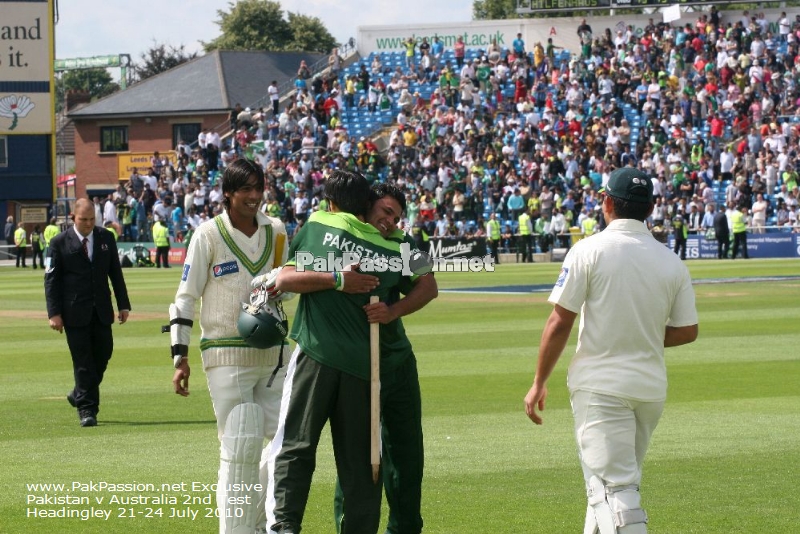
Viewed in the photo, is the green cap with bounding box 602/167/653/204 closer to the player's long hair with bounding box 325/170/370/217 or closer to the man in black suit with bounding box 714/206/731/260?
the player's long hair with bounding box 325/170/370/217

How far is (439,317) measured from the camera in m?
23.6

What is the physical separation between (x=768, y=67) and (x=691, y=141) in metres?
5.44

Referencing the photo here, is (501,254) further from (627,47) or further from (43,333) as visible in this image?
(43,333)

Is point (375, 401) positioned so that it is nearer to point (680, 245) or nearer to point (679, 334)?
point (679, 334)

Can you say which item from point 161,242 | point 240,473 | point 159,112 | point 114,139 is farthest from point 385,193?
point 114,139

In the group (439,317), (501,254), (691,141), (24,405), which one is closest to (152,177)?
(501,254)

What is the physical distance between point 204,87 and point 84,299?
215 ft

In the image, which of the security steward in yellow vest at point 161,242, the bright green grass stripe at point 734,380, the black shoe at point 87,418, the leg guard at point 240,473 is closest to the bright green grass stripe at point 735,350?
the bright green grass stripe at point 734,380

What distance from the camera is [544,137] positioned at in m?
52.2

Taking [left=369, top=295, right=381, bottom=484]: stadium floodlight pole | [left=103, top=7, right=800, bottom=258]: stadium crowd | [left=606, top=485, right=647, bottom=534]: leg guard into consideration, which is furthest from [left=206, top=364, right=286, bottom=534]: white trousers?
[left=103, top=7, right=800, bottom=258]: stadium crowd

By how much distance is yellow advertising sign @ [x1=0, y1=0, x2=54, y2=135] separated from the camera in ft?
194

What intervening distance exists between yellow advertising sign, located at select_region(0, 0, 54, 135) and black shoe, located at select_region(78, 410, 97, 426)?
49.5 meters

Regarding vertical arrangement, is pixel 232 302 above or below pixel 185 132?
below

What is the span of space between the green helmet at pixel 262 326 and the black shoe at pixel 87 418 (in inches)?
201
